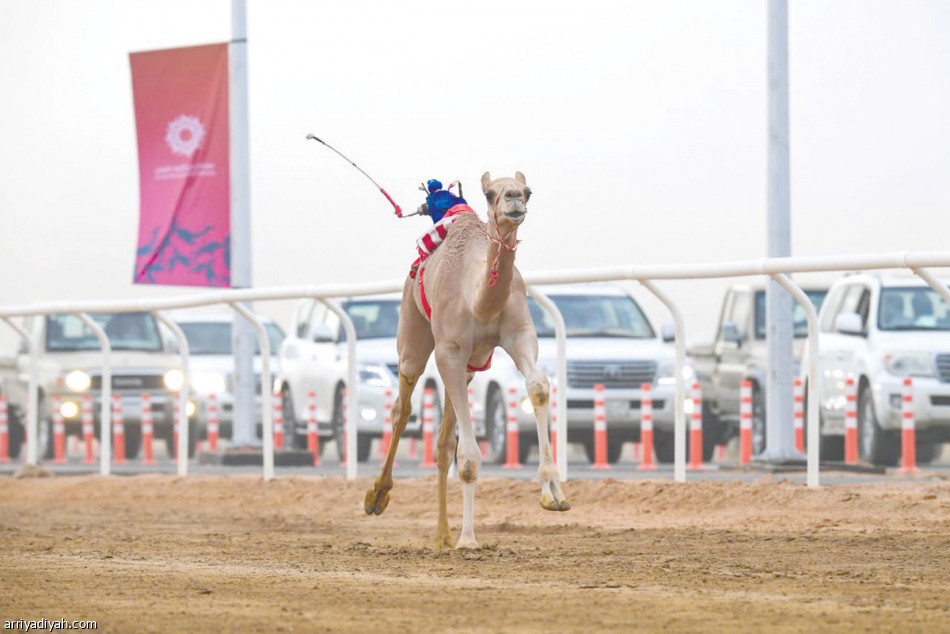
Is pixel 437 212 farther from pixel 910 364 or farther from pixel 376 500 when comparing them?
pixel 910 364

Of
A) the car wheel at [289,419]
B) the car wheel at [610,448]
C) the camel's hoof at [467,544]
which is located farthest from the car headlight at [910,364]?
the camel's hoof at [467,544]

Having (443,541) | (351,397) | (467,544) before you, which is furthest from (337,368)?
(467,544)

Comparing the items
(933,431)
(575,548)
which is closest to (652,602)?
(575,548)

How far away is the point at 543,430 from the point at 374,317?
50.6 ft

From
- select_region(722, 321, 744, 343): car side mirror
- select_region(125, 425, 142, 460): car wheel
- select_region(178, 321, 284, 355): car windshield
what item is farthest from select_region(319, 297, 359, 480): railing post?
select_region(178, 321, 284, 355): car windshield

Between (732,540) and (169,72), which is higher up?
(169,72)

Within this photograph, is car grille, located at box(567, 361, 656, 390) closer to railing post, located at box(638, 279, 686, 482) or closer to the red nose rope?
railing post, located at box(638, 279, 686, 482)

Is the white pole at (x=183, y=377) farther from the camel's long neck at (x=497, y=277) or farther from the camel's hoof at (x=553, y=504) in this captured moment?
the camel's hoof at (x=553, y=504)

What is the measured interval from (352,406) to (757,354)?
32.5ft

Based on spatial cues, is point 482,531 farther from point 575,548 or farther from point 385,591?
point 385,591

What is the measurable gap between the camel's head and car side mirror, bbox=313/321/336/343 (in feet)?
45.9

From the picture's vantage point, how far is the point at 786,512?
13.7 m

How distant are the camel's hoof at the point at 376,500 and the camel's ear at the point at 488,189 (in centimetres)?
233

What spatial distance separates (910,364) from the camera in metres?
21.0
